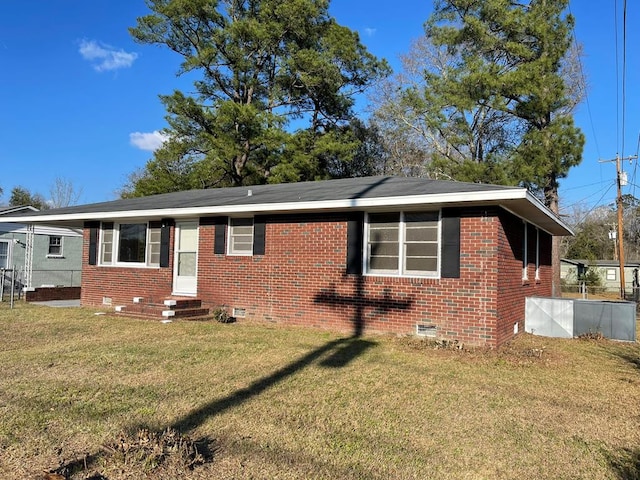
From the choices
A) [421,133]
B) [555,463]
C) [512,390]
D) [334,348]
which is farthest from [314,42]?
[555,463]

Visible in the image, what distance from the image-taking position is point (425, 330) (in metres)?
8.45

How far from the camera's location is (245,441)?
12.6ft

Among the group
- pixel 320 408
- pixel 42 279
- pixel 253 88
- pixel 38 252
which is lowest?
pixel 320 408

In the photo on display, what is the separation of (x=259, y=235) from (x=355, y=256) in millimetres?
2438

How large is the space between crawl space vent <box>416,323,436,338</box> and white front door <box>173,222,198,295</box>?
570cm

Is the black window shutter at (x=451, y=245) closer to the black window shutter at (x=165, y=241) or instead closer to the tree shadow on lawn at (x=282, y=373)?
the tree shadow on lawn at (x=282, y=373)

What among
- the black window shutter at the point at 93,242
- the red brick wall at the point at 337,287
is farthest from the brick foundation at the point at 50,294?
the red brick wall at the point at 337,287

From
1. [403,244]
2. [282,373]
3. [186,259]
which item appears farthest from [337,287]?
[186,259]

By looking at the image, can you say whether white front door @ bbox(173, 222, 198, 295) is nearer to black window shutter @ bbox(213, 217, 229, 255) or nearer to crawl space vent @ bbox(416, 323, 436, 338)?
black window shutter @ bbox(213, 217, 229, 255)

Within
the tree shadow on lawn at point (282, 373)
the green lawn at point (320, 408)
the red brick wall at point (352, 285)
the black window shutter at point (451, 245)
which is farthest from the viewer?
the black window shutter at point (451, 245)

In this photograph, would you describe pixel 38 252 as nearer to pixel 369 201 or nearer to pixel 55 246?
pixel 55 246

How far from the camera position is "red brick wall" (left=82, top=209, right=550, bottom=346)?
8.01 m

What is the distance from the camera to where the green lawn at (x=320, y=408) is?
346 centimetres

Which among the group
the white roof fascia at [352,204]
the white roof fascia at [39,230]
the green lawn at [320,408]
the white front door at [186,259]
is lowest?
the green lawn at [320,408]
